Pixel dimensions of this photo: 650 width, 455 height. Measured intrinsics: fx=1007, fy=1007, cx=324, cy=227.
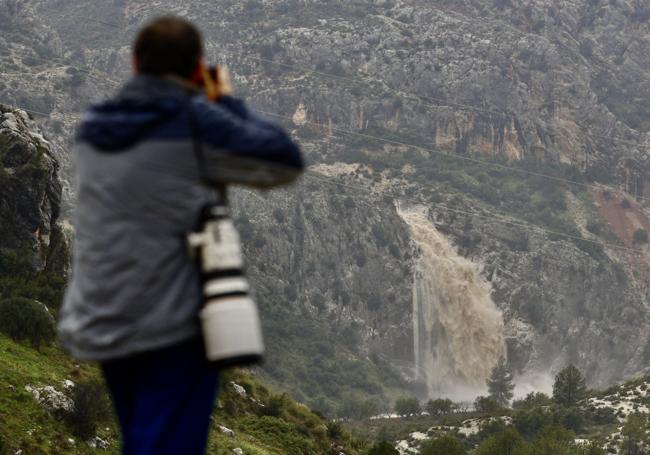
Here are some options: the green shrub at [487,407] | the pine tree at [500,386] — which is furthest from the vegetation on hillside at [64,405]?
the pine tree at [500,386]

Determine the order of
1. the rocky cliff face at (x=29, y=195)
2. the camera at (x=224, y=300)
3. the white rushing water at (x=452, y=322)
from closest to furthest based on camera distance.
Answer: the camera at (x=224, y=300)
the rocky cliff face at (x=29, y=195)
the white rushing water at (x=452, y=322)

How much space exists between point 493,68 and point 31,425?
138974 mm

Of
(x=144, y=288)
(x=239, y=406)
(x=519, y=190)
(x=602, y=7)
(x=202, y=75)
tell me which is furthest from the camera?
(x=602, y=7)

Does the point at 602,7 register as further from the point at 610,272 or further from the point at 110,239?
the point at 110,239

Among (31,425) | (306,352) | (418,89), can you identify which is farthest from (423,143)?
(31,425)

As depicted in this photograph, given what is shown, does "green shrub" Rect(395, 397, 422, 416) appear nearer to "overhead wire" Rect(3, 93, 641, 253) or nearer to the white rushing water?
the white rushing water

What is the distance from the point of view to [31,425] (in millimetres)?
13023

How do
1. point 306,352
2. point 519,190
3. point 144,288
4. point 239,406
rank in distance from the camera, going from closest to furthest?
1. point 144,288
2. point 239,406
3. point 306,352
4. point 519,190

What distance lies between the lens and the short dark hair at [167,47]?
4230 millimetres

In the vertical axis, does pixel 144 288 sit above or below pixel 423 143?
below

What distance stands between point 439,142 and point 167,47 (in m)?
143

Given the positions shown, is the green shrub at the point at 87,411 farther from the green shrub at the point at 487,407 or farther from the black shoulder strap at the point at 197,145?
the green shrub at the point at 487,407

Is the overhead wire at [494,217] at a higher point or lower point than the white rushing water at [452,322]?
higher

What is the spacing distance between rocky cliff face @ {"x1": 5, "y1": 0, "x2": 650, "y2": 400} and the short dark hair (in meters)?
107
